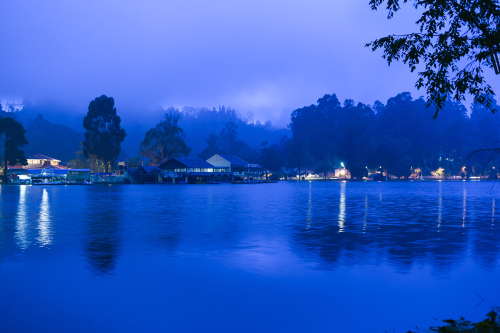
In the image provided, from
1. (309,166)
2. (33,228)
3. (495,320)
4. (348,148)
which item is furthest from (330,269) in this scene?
(309,166)

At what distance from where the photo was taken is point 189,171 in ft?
421

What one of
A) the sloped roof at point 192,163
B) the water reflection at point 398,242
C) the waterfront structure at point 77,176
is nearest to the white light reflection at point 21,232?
the water reflection at point 398,242

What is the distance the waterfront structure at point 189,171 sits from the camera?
409 ft

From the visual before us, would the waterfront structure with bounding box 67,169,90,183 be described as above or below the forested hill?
below

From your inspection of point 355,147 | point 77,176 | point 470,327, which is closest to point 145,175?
point 77,176

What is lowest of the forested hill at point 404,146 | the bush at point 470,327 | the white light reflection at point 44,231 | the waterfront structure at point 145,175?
the white light reflection at point 44,231

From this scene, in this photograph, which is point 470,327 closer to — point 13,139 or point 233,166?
point 13,139

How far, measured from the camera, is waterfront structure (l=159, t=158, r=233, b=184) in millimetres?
124688

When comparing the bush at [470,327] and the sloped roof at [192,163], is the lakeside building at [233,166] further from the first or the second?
the bush at [470,327]

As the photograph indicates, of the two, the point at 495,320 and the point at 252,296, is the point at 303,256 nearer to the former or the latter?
the point at 252,296

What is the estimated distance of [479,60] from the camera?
1236 centimetres

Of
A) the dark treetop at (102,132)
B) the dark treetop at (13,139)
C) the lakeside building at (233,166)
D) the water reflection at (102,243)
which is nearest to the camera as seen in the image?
the water reflection at (102,243)

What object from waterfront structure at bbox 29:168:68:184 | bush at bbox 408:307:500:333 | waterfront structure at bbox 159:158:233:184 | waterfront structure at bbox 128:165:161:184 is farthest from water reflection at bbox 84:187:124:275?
waterfront structure at bbox 29:168:68:184

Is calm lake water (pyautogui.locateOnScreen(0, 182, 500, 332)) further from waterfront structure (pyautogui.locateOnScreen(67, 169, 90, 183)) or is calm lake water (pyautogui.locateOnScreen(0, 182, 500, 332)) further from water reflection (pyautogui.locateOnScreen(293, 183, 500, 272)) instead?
waterfront structure (pyautogui.locateOnScreen(67, 169, 90, 183))
